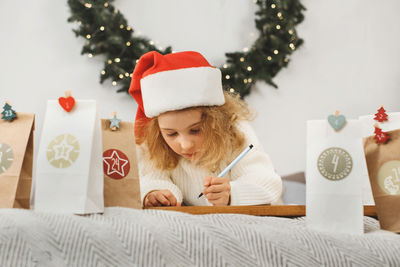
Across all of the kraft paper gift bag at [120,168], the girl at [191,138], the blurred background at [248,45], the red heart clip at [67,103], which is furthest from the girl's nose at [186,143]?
the blurred background at [248,45]

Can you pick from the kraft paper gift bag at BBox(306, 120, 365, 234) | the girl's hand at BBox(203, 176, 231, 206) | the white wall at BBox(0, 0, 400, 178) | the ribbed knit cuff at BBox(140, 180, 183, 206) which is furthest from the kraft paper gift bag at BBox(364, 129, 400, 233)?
the white wall at BBox(0, 0, 400, 178)

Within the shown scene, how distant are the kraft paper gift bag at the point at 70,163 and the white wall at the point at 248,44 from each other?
146 cm

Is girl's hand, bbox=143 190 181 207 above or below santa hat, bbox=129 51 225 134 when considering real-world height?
below

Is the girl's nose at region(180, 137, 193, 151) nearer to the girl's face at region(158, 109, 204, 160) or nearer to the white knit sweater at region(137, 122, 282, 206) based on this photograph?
the girl's face at region(158, 109, 204, 160)

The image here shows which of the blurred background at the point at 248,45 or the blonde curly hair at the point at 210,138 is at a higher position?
the blurred background at the point at 248,45

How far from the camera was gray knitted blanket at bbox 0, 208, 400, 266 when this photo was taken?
0.45 meters

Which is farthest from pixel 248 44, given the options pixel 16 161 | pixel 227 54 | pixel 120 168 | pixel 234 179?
pixel 16 161

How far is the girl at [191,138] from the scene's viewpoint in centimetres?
92

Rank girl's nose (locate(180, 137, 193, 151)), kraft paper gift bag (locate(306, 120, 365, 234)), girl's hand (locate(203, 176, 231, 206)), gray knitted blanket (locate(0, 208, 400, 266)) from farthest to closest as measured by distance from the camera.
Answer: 1. girl's nose (locate(180, 137, 193, 151))
2. girl's hand (locate(203, 176, 231, 206))
3. kraft paper gift bag (locate(306, 120, 365, 234))
4. gray knitted blanket (locate(0, 208, 400, 266))

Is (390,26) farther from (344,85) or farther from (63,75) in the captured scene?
(63,75)

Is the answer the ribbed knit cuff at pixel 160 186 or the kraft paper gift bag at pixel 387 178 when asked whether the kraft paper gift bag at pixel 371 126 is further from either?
the ribbed knit cuff at pixel 160 186

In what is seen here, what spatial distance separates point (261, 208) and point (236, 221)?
0.33 ft

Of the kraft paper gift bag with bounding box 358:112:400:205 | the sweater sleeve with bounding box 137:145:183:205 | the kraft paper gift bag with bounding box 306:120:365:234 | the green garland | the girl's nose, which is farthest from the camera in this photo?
the green garland

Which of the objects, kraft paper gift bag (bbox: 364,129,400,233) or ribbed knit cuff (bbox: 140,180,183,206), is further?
ribbed knit cuff (bbox: 140,180,183,206)
